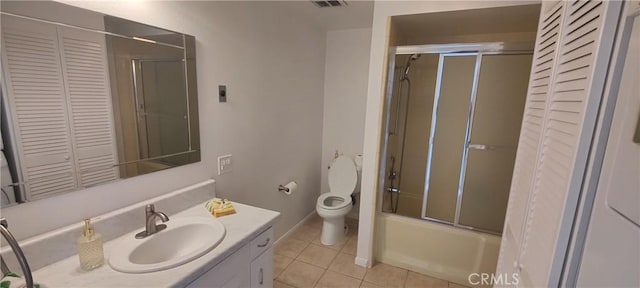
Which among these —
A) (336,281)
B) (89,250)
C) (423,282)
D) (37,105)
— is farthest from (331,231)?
(37,105)

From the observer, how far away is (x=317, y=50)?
9.92 feet

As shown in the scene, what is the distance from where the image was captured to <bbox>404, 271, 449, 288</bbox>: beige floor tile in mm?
2182

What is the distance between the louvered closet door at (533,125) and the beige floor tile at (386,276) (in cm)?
110

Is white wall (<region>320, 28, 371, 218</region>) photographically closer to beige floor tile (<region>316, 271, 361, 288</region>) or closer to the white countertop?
beige floor tile (<region>316, 271, 361, 288</region>)

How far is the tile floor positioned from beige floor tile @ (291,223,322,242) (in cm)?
6

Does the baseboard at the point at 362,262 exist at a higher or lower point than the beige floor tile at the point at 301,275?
higher

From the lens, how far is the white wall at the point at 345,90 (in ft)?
10.00

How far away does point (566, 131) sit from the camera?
2.51 ft

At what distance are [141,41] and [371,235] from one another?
213cm

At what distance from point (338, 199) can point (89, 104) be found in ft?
7.48

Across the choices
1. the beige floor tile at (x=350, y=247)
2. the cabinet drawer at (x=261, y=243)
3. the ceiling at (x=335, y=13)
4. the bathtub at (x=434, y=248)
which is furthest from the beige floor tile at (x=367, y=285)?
the ceiling at (x=335, y=13)

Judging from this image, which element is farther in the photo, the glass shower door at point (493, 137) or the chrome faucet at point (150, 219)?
the glass shower door at point (493, 137)

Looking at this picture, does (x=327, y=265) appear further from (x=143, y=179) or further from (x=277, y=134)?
(x=143, y=179)

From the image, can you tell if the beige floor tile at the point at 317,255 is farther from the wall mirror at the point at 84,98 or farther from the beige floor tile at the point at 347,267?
the wall mirror at the point at 84,98
